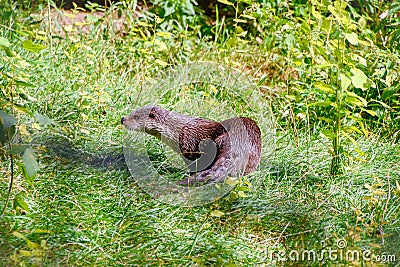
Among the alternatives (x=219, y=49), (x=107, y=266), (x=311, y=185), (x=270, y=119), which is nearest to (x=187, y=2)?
(x=219, y=49)

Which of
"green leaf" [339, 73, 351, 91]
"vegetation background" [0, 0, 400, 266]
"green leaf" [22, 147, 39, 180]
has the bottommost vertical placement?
"vegetation background" [0, 0, 400, 266]

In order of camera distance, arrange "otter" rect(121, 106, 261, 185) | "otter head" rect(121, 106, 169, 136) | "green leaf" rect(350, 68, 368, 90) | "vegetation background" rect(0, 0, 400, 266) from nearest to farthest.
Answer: "vegetation background" rect(0, 0, 400, 266) → "green leaf" rect(350, 68, 368, 90) → "otter" rect(121, 106, 261, 185) → "otter head" rect(121, 106, 169, 136)

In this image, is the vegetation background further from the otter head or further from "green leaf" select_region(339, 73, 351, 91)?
the otter head

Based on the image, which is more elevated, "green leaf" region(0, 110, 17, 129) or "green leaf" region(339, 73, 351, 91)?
"green leaf" region(0, 110, 17, 129)

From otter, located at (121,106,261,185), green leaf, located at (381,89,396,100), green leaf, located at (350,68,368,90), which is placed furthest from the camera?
green leaf, located at (381,89,396,100)

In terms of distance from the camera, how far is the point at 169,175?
3469 millimetres

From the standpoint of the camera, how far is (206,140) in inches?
142

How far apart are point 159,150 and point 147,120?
0.21 metres

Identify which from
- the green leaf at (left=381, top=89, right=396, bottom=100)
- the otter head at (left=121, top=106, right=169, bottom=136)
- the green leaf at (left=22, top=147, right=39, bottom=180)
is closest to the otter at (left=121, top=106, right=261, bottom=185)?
the otter head at (left=121, top=106, right=169, bottom=136)

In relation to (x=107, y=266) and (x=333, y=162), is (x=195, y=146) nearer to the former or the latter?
(x=333, y=162)

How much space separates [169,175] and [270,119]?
3.31 feet

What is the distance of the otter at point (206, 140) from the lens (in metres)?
3.33

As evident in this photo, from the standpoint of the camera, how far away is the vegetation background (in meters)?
2.67

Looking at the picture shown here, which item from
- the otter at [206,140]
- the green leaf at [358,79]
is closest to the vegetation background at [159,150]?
the green leaf at [358,79]
